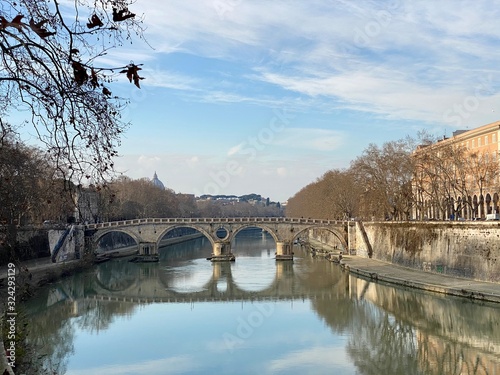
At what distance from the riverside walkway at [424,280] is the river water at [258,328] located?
1.54 feet

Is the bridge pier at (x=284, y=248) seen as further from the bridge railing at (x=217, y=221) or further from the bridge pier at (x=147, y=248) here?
the bridge pier at (x=147, y=248)

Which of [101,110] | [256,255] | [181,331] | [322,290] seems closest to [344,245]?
[256,255]

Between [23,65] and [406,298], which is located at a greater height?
[23,65]

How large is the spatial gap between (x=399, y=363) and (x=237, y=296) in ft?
36.5

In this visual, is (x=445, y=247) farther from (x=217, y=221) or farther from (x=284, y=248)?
(x=217, y=221)

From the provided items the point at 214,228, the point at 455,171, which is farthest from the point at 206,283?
the point at 455,171

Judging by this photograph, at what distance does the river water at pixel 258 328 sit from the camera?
13.0m

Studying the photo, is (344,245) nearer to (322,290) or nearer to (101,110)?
(322,290)

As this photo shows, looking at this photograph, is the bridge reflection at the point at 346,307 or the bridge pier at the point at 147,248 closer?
the bridge reflection at the point at 346,307

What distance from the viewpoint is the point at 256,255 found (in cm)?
4322

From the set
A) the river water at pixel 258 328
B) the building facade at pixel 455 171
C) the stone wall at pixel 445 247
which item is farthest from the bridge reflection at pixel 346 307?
the building facade at pixel 455 171

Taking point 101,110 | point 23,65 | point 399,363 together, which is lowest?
point 399,363

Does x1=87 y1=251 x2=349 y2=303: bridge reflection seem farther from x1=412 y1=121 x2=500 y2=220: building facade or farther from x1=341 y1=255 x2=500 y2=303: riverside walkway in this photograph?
x1=412 y1=121 x2=500 y2=220: building facade

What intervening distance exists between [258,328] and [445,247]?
11.4 meters
